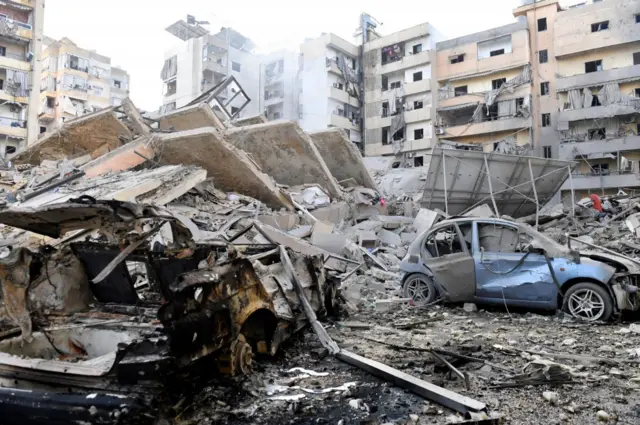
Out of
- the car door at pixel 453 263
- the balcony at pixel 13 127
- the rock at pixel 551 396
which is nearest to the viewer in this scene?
the rock at pixel 551 396

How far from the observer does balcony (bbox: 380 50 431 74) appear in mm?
39347

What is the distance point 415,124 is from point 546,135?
10.8 meters

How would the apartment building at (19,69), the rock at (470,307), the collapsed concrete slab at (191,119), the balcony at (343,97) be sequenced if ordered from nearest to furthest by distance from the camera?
the rock at (470,307) → the collapsed concrete slab at (191,119) → the apartment building at (19,69) → the balcony at (343,97)

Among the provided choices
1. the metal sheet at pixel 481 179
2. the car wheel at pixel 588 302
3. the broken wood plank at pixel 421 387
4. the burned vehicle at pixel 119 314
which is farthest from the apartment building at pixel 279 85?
the broken wood plank at pixel 421 387

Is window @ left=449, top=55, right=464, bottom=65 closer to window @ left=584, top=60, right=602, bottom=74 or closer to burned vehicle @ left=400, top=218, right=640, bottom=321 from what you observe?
window @ left=584, top=60, right=602, bottom=74

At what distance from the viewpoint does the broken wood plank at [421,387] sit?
346 cm

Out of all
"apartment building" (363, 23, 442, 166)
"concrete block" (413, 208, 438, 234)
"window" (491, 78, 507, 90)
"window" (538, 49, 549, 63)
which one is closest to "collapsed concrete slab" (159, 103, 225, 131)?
"concrete block" (413, 208, 438, 234)

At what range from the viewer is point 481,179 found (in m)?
14.3

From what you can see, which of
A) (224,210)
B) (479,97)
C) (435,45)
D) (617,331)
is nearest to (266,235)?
(224,210)

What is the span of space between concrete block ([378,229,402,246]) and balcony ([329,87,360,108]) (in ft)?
103

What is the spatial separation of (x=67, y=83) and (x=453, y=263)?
55.7 meters

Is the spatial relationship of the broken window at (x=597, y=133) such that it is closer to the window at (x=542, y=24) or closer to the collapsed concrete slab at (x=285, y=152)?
the window at (x=542, y=24)

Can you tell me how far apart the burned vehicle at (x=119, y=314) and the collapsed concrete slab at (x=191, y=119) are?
40.4 ft

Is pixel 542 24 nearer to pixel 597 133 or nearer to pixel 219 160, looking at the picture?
pixel 597 133
